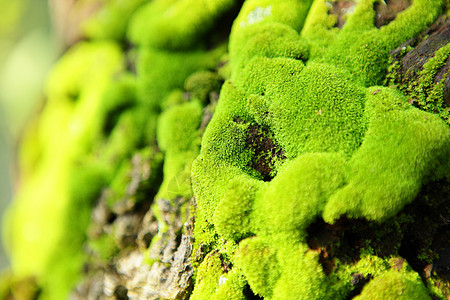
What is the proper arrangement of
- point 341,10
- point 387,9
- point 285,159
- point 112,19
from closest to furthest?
point 285,159
point 387,9
point 341,10
point 112,19

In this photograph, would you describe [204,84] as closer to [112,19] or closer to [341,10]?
[341,10]

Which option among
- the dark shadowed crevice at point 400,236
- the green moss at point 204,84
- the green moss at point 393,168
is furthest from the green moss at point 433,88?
the green moss at point 204,84

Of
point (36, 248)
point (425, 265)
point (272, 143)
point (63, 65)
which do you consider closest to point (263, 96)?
point (272, 143)

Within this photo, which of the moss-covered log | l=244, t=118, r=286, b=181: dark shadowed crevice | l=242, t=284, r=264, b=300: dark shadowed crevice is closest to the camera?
the moss-covered log

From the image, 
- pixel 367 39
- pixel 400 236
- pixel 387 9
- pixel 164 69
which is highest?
pixel 387 9

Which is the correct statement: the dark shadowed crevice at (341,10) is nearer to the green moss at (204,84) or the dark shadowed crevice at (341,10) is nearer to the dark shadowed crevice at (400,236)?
the green moss at (204,84)

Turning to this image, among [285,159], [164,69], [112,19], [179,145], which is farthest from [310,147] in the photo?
[112,19]

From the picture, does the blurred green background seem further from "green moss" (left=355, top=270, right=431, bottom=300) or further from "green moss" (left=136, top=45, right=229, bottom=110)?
"green moss" (left=355, top=270, right=431, bottom=300)

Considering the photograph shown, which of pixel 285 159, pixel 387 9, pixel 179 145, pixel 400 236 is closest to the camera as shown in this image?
pixel 400 236

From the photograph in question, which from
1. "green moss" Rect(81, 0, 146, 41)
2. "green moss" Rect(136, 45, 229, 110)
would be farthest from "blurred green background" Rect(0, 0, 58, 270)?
"green moss" Rect(136, 45, 229, 110)
